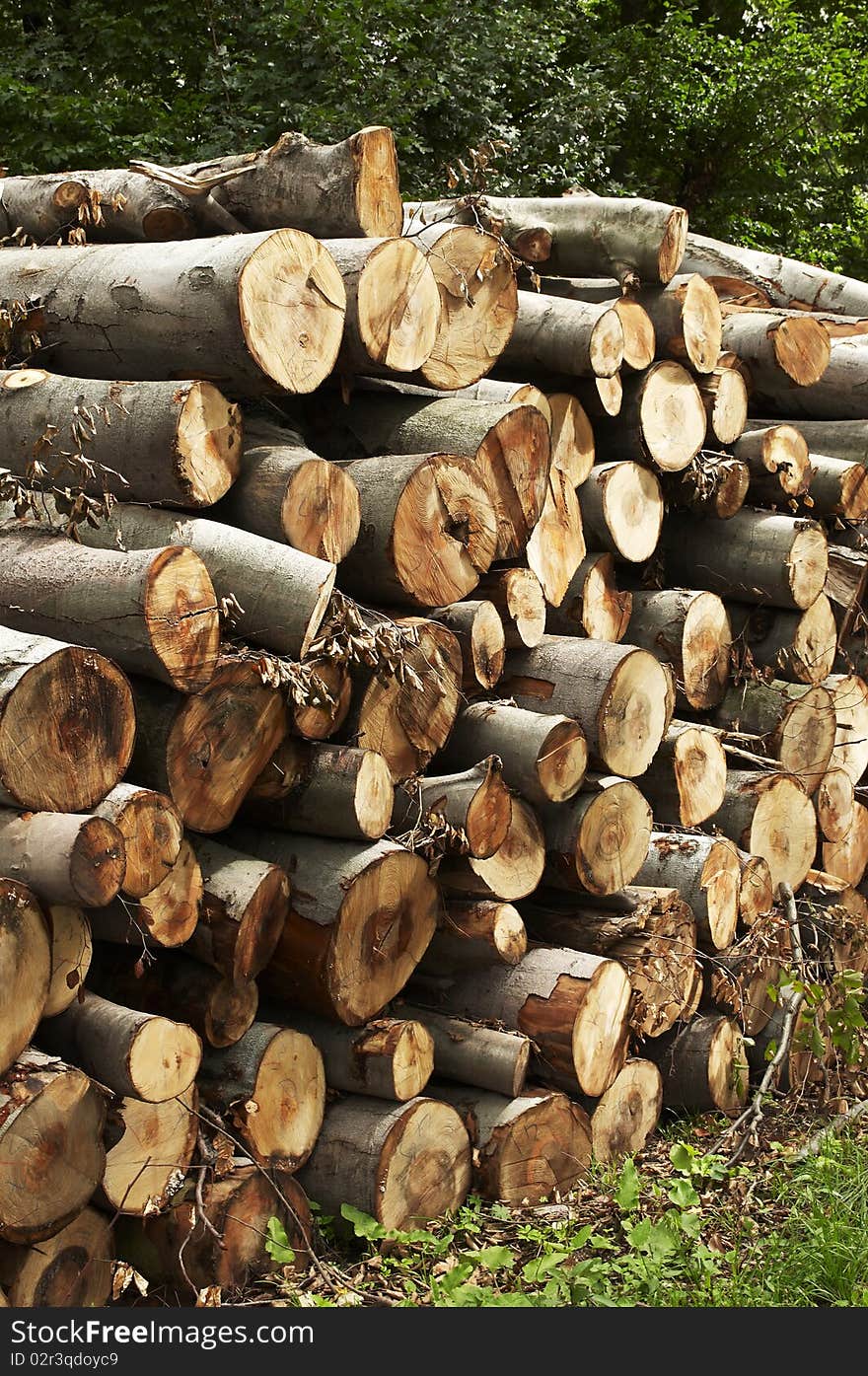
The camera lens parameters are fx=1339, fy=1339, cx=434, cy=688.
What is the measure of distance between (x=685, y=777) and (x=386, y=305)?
6.82ft

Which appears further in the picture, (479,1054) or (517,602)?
(517,602)

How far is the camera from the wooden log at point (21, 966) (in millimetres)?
2799

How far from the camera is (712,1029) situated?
4730mm

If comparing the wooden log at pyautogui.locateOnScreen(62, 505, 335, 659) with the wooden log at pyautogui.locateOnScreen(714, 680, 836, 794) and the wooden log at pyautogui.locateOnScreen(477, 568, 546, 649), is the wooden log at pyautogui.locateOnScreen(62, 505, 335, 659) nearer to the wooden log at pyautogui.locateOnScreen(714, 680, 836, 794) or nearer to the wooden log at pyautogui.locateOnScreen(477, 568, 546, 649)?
the wooden log at pyautogui.locateOnScreen(477, 568, 546, 649)

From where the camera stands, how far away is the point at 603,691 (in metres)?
4.31

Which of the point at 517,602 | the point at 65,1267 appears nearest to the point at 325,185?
the point at 517,602

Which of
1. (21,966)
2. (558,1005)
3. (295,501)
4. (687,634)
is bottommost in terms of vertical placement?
(558,1005)

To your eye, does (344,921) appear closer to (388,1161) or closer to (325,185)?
(388,1161)

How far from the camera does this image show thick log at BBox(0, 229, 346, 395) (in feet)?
11.4

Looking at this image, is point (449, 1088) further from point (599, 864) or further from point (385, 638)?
point (385, 638)

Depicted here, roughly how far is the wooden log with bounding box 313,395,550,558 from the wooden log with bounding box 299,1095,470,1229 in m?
1.72

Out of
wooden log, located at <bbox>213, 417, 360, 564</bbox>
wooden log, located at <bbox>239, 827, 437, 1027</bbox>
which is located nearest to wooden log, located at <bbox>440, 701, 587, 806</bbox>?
wooden log, located at <bbox>239, 827, 437, 1027</bbox>

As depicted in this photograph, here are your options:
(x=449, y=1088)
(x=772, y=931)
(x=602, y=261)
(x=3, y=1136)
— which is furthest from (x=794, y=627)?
(x=3, y=1136)

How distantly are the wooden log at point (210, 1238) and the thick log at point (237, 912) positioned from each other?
0.53 meters
